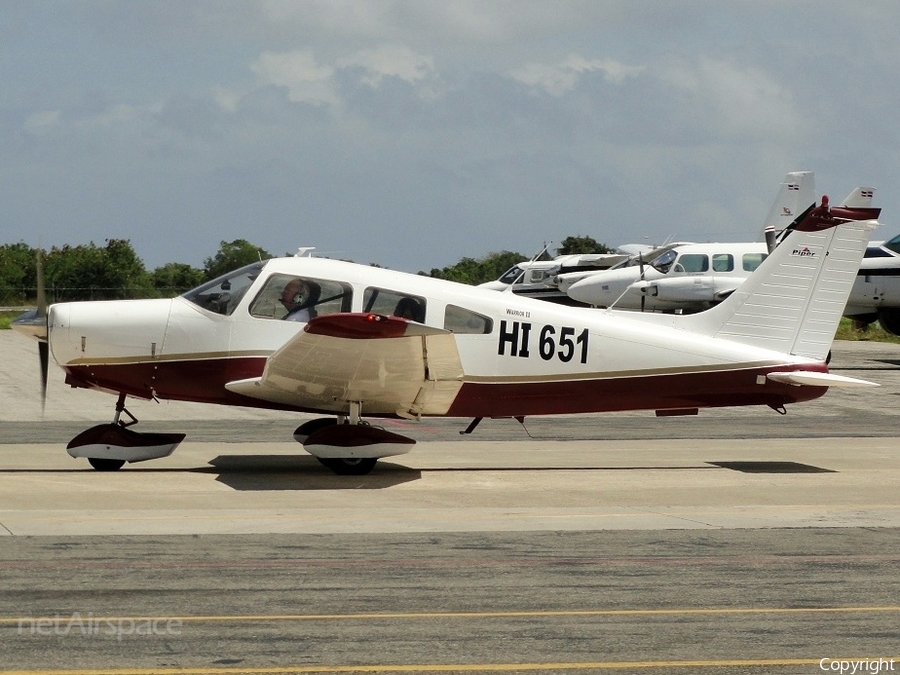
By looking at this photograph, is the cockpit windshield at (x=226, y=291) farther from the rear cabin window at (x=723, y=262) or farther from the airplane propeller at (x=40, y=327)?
the rear cabin window at (x=723, y=262)

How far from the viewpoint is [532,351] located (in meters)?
11.9

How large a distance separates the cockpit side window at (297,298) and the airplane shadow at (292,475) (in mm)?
1603

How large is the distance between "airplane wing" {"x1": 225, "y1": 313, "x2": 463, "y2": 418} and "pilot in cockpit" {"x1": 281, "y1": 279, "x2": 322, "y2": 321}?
727 mm

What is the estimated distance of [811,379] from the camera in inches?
466

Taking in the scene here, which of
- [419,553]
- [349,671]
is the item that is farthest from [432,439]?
[349,671]

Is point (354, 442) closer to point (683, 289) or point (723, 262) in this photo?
point (683, 289)

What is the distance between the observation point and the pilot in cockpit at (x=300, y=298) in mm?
11469

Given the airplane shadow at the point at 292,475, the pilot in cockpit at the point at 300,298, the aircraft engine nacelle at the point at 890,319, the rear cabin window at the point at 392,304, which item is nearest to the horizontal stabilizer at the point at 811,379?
the rear cabin window at the point at 392,304

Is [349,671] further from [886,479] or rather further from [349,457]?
[886,479]

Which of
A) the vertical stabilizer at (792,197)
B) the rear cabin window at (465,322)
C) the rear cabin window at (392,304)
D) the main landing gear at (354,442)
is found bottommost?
the main landing gear at (354,442)

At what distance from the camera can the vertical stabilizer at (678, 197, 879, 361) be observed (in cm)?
1223

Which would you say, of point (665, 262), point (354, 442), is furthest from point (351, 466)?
point (665, 262)

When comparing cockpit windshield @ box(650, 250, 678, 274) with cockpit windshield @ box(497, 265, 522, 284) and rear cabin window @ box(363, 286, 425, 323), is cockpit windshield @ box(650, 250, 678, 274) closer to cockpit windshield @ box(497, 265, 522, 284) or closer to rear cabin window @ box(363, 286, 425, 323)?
cockpit windshield @ box(497, 265, 522, 284)

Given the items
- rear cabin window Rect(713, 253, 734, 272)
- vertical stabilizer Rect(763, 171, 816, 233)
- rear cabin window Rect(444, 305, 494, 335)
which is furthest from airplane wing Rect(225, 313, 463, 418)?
vertical stabilizer Rect(763, 171, 816, 233)
